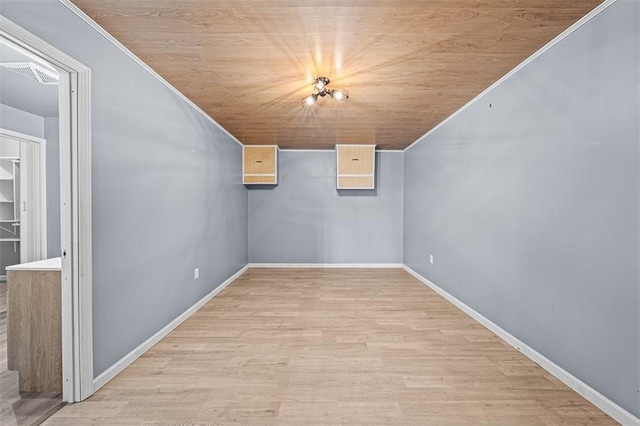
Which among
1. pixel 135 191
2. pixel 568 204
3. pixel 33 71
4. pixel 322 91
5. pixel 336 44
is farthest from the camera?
pixel 322 91

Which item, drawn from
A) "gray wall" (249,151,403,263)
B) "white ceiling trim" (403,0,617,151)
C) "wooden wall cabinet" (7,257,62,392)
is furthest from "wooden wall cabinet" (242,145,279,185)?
"wooden wall cabinet" (7,257,62,392)

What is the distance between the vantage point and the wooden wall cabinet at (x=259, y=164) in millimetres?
5035

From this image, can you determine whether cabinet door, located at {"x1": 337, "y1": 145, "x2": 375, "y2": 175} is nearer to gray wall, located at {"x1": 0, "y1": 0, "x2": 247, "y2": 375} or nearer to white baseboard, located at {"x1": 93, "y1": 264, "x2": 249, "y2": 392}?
gray wall, located at {"x1": 0, "y1": 0, "x2": 247, "y2": 375}

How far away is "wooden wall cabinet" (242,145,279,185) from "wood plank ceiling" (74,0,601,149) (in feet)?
6.18

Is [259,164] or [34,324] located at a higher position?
[259,164]

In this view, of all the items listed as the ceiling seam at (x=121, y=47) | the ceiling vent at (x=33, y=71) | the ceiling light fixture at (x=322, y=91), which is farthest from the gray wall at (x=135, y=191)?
the ceiling light fixture at (x=322, y=91)

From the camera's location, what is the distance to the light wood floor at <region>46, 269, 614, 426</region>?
156 cm

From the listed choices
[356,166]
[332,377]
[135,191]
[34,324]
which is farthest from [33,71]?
[356,166]

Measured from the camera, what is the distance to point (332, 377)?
190cm

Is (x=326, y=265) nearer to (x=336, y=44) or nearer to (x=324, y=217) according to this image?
(x=324, y=217)

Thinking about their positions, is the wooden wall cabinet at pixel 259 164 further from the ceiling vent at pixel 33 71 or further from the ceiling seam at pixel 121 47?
the ceiling vent at pixel 33 71

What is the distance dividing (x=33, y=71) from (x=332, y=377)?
3429 millimetres

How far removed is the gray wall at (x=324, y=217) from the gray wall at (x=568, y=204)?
7.82ft

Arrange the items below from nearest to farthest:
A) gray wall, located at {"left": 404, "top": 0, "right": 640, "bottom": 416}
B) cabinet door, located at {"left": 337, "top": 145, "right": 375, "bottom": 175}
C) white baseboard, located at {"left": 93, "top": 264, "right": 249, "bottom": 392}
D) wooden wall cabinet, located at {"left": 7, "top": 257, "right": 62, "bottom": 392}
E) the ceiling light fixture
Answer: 1. gray wall, located at {"left": 404, "top": 0, "right": 640, "bottom": 416}
2. wooden wall cabinet, located at {"left": 7, "top": 257, "right": 62, "bottom": 392}
3. white baseboard, located at {"left": 93, "top": 264, "right": 249, "bottom": 392}
4. the ceiling light fixture
5. cabinet door, located at {"left": 337, "top": 145, "right": 375, "bottom": 175}
